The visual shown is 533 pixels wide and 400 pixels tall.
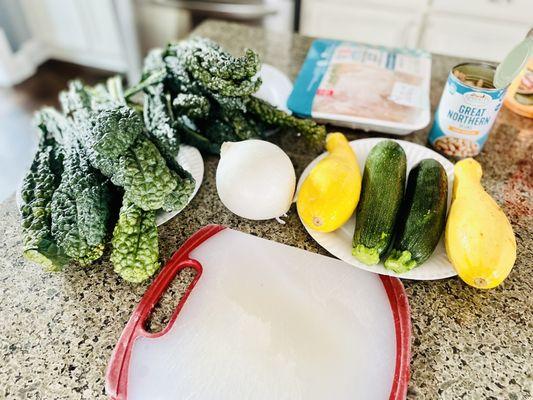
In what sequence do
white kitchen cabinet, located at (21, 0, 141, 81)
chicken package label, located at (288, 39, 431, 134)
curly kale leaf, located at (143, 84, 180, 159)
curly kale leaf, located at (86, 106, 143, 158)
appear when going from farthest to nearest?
white kitchen cabinet, located at (21, 0, 141, 81) → chicken package label, located at (288, 39, 431, 134) → curly kale leaf, located at (143, 84, 180, 159) → curly kale leaf, located at (86, 106, 143, 158)

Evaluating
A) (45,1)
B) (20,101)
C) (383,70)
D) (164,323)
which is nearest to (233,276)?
(164,323)

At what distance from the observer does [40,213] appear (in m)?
0.65

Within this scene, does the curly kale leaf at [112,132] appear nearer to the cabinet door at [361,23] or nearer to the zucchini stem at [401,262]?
the zucchini stem at [401,262]

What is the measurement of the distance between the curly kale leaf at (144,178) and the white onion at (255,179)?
0.09 m

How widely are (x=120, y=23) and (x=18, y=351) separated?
6.54 feet

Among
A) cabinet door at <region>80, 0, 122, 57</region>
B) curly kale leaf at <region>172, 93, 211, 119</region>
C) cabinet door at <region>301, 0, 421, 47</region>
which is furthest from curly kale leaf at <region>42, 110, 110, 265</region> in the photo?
cabinet door at <region>80, 0, 122, 57</region>

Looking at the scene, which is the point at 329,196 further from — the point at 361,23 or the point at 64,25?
the point at 64,25

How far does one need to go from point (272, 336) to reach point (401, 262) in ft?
0.73

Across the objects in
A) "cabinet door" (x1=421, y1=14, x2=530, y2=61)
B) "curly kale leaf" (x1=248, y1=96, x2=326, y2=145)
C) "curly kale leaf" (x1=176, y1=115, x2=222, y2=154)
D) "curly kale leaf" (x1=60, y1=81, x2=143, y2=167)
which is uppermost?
"curly kale leaf" (x1=60, y1=81, x2=143, y2=167)

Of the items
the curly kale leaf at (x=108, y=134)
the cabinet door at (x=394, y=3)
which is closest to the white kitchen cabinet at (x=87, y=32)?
the cabinet door at (x=394, y=3)

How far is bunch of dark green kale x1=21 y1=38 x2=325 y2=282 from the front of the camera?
0.63 m

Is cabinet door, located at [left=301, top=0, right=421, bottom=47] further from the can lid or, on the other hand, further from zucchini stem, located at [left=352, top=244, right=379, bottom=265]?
zucchini stem, located at [left=352, top=244, right=379, bottom=265]

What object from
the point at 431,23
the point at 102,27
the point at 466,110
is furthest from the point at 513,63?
the point at 102,27

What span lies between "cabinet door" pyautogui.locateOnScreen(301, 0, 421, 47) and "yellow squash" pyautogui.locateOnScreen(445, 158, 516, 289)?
4.55 feet
